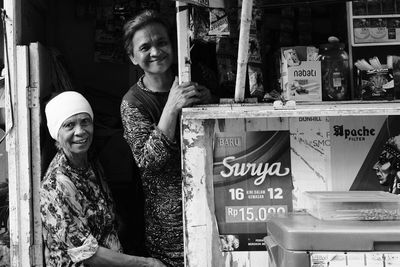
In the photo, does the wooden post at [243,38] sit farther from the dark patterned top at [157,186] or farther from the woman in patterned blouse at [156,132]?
the dark patterned top at [157,186]

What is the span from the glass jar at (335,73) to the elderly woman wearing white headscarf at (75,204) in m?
1.19

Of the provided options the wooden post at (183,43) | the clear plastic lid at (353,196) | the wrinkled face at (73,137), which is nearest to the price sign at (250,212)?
the clear plastic lid at (353,196)

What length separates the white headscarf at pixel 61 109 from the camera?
233 cm

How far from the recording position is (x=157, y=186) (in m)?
2.40

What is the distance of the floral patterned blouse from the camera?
2160 mm

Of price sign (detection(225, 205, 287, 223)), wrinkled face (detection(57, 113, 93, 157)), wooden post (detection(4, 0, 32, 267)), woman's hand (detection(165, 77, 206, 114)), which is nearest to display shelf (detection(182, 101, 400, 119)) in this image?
woman's hand (detection(165, 77, 206, 114))

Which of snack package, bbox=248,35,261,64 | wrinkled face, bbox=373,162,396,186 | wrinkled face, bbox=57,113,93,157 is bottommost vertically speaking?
wrinkled face, bbox=373,162,396,186

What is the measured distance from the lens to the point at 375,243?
5.18 ft

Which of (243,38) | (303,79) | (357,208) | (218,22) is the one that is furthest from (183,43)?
(357,208)

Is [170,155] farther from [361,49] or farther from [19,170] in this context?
[361,49]

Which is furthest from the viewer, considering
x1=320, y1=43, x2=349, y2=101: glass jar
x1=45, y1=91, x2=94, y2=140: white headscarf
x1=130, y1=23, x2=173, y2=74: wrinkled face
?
x1=130, y1=23, x2=173, y2=74: wrinkled face

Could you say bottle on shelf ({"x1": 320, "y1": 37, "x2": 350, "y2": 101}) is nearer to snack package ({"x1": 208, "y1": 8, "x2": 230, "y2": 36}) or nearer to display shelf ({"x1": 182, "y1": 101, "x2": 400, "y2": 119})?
display shelf ({"x1": 182, "y1": 101, "x2": 400, "y2": 119})

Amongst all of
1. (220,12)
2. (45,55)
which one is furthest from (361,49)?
(45,55)

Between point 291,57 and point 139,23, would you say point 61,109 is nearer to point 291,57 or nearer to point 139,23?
point 139,23
